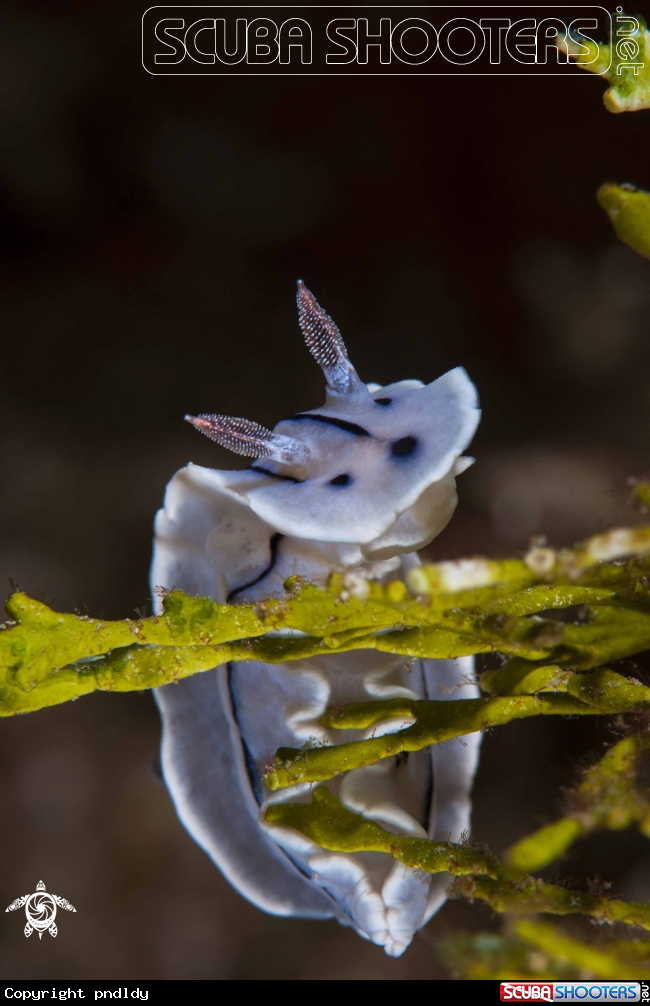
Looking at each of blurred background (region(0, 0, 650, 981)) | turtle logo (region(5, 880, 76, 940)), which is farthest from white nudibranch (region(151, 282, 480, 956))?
turtle logo (region(5, 880, 76, 940))

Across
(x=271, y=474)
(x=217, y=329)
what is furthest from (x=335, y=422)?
(x=217, y=329)

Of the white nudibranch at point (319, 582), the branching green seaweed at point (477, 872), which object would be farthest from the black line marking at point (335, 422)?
the branching green seaweed at point (477, 872)

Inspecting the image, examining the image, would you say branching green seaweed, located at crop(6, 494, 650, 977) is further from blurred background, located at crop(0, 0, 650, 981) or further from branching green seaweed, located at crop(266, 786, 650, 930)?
blurred background, located at crop(0, 0, 650, 981)

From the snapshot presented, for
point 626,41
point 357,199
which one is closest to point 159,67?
point 357,199

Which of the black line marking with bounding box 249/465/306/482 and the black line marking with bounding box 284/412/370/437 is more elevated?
the black line marking with bounding box 284/412/370/437

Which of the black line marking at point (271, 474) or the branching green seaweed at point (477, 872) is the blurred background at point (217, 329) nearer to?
the black line marking at point (271, 474)
